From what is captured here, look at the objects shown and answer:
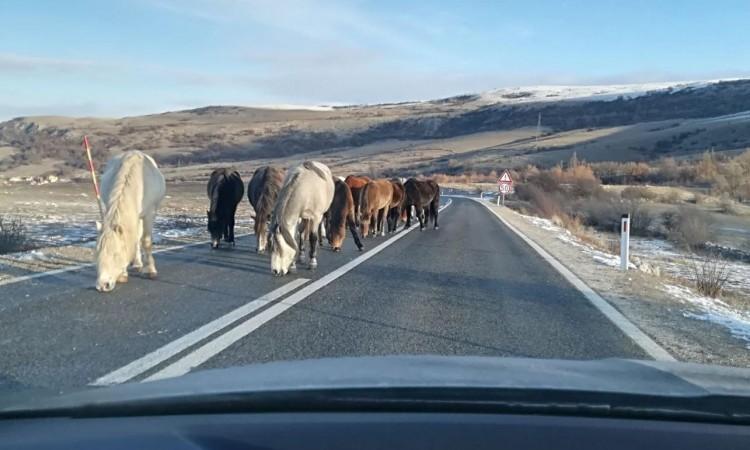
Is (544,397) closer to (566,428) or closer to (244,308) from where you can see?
(566,428)

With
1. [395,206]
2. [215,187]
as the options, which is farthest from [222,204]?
[395,206]

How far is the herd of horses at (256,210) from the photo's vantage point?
9633 mm

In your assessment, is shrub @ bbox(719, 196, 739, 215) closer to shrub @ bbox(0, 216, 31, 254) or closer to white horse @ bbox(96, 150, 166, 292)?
shrub @ bbox(0, 216, 31, 254)

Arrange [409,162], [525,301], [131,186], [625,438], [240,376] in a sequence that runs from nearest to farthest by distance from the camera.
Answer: [625,438] → [240,376] → [525,301] → [131,186] → [409,162]

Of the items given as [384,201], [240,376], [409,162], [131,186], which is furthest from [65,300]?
[409,162]

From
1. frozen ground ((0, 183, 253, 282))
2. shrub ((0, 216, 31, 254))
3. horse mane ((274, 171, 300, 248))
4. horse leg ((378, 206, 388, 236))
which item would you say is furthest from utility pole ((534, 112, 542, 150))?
horse mane ((274, 171, 300, 248))

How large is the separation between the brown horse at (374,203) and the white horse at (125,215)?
7.91 meters

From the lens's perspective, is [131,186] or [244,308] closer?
[244,308]

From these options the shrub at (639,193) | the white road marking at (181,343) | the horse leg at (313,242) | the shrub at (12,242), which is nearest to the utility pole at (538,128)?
the shrub at (639,193)

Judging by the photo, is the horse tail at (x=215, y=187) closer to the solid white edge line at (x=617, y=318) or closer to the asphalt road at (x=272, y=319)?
the asphalt road at (x=272, y=319)

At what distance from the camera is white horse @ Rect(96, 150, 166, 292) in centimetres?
940

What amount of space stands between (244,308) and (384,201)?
1164cm

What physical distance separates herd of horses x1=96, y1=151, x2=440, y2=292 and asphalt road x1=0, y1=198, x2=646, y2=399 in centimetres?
46

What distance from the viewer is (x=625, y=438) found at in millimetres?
2158
